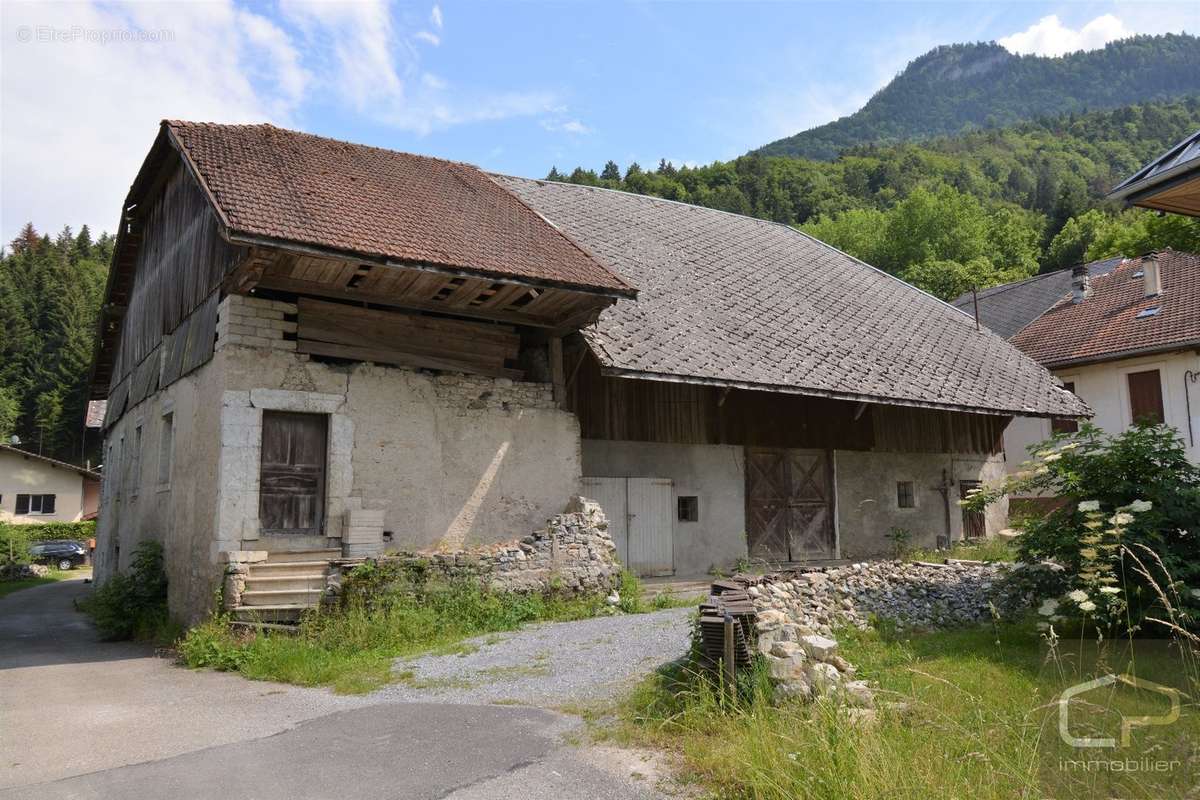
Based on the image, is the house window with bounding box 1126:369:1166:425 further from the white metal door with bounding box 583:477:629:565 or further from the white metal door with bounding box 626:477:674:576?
the white metal door with bounding box 583:477:629:565

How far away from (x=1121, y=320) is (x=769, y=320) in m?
14.1

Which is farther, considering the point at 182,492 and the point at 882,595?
the point at 182,492

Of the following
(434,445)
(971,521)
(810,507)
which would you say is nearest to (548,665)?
(434,445)

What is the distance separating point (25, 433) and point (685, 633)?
66.4 meters

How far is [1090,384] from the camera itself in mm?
23125

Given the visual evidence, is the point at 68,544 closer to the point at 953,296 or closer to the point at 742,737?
the point at 742,737

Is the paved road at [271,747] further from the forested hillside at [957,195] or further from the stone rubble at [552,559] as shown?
the forested hillside at [957,195]

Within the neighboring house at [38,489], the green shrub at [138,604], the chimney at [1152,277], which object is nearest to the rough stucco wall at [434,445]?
the green shrub at [138,604]

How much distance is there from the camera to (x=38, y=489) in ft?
127

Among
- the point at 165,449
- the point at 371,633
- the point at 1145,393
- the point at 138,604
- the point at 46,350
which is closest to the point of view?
the point at 371,633

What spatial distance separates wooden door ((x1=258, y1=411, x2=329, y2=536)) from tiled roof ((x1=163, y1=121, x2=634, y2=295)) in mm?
2475

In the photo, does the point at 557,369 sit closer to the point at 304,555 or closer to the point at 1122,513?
the point at 304,555

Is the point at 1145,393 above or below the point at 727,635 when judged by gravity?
above

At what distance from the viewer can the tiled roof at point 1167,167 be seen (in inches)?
251
